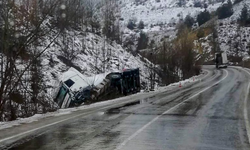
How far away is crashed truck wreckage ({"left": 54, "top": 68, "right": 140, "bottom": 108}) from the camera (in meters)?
21.7

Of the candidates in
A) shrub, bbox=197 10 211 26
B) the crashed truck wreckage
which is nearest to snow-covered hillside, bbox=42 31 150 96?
the crashed truck wreckage

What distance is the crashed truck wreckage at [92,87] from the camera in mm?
21656

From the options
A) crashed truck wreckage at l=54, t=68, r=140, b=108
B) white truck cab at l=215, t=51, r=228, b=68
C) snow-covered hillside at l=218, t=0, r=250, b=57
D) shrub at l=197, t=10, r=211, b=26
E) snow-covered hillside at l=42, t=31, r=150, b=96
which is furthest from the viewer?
shrub at l=197, t=10, r=211, b=26

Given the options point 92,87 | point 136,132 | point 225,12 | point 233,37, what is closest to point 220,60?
point 233,37

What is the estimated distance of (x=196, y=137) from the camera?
8.95 metres

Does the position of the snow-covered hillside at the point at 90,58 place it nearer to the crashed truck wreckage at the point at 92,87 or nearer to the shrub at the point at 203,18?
the crashed truck wreckage at the point at 92,87

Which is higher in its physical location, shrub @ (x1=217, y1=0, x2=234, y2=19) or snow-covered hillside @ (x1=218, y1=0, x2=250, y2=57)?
shrub @ (x1=217, y1=0, x2=234, y2=19)

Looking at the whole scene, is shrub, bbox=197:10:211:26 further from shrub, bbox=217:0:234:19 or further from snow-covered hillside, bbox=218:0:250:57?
snow-covered hillside, bbox=218:0:250:57

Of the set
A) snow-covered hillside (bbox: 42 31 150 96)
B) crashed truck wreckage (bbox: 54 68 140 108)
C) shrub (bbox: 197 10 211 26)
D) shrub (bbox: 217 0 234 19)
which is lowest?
crashed truck wreckage (bbox: 54 68 140 108)

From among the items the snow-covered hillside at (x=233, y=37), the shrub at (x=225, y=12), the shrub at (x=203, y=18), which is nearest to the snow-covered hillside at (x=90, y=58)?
the snow-covered hillside at (x=233, y=37)

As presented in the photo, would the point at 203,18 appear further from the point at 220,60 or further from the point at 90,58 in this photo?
the point at 90,58

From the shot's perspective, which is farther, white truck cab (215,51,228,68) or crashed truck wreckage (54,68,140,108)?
white truck cab (215,51,228,68)

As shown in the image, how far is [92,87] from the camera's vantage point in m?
22.1

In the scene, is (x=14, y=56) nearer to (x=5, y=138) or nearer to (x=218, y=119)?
(x=5, y=138)
